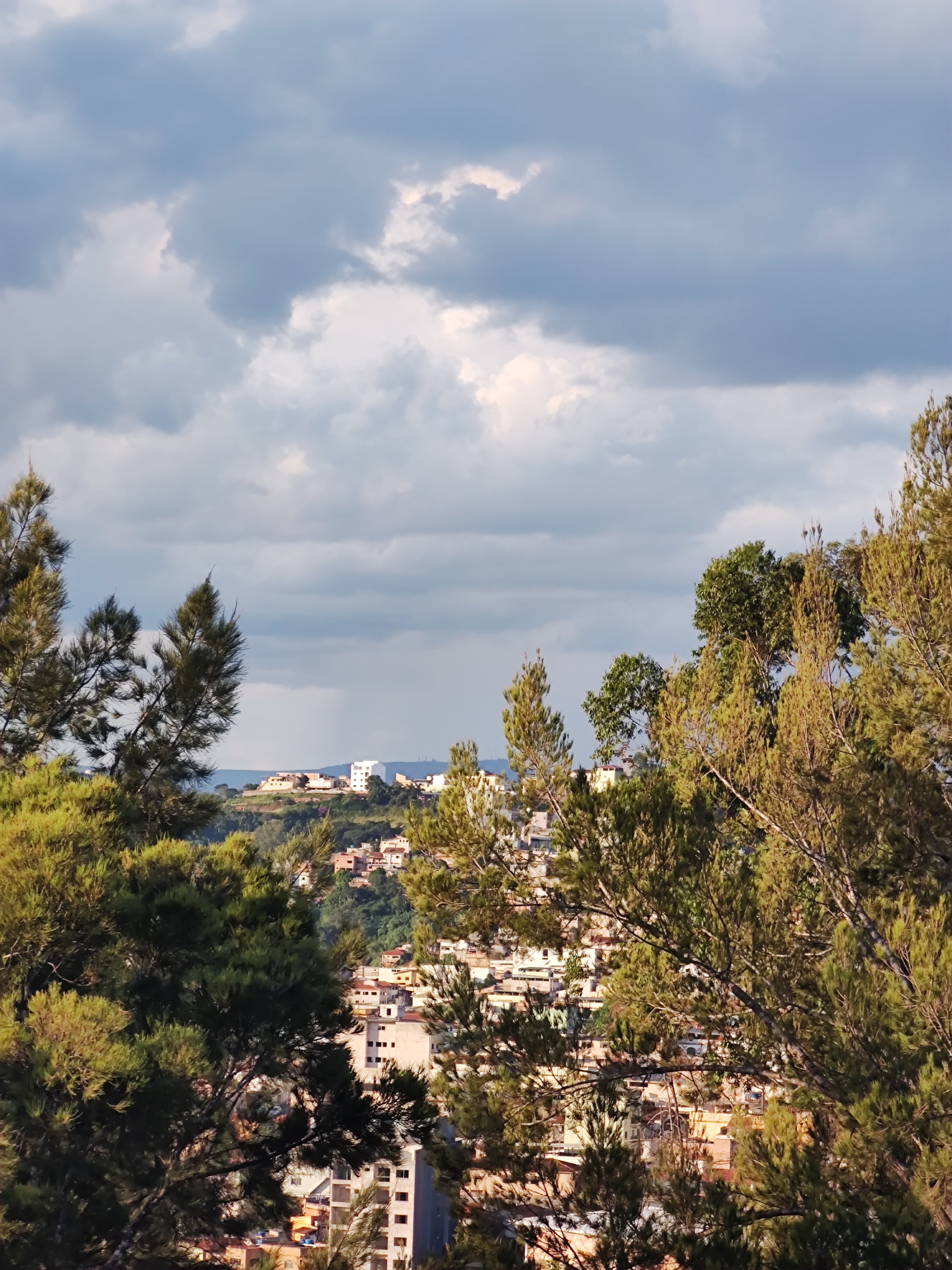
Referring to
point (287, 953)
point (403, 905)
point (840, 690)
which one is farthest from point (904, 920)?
point (403, 905)

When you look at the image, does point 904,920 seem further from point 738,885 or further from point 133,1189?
point 133,1189

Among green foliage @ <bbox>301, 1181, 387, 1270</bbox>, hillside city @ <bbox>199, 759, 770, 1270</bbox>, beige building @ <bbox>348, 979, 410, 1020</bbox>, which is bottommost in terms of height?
beige building @ <bbox>348, 979, 410, 1020</bbox>

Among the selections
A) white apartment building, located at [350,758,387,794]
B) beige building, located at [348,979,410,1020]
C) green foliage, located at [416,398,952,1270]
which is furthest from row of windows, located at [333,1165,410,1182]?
white apartment building, located at [350,758,387,794]

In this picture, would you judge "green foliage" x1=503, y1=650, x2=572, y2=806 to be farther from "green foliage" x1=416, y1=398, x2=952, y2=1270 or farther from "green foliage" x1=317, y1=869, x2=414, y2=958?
"green foliage" x1=317, y1=869, x2=414, y2=958

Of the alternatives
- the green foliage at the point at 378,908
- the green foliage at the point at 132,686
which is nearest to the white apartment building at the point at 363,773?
the green foliage at the point at 378,908

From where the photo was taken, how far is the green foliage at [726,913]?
22.0ft

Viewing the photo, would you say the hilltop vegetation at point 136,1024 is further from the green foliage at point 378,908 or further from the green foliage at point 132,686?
the green foliage at point 378,908

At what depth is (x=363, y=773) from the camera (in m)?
151

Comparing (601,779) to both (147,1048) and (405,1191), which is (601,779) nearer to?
(147,1048)

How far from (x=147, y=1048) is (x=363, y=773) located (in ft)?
476

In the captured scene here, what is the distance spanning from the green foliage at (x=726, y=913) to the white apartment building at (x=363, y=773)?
110 metres

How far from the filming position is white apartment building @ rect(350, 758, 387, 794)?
130 m

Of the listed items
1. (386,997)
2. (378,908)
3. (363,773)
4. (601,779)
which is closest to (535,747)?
(601,779)

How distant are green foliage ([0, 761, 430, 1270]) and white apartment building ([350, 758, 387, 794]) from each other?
109338 mm
